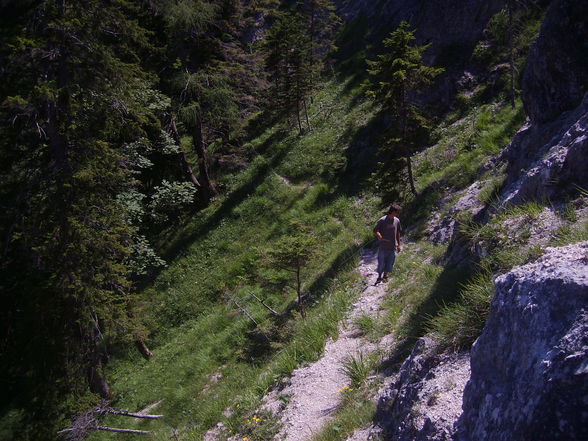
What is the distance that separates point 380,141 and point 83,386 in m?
11.5

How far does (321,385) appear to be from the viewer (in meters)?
6.93

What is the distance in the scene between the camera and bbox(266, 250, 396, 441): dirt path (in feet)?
20.2

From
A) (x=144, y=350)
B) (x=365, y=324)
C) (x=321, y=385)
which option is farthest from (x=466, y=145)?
(x=144, y=350)

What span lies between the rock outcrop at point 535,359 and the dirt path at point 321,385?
3.13 m

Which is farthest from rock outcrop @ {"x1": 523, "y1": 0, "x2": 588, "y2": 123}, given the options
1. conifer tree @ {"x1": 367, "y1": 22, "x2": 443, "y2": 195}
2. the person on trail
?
conifer tree @ {"x1": 367, "y1": 22, "x2": 443, "y2": 195}

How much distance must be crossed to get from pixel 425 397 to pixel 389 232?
5.63 m

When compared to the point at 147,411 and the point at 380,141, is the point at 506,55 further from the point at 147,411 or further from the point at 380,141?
the point at 147,411

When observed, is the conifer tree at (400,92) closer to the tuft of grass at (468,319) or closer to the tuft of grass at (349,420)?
the tuft of grass at (468,319)

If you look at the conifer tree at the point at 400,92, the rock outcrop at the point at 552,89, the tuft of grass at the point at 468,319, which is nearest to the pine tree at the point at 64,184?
the conifer tree at the point at 400,92

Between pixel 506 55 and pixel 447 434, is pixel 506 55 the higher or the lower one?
the higher one

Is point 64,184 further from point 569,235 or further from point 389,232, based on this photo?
point 569,235

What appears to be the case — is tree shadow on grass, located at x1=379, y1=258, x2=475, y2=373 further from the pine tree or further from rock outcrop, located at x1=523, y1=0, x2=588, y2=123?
the pine tree

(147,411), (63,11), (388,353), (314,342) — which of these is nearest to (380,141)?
(314,342)

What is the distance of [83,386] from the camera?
11.3m
